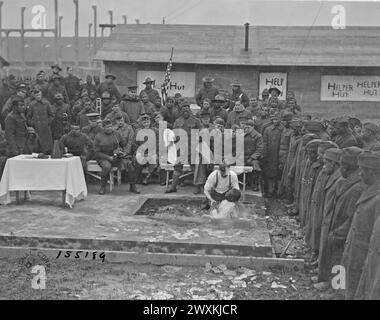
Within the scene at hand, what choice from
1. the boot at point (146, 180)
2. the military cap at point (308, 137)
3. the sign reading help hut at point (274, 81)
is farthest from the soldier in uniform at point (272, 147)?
the sign reading help hut at point (274, 81)

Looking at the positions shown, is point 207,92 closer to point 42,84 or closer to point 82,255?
point 42,84

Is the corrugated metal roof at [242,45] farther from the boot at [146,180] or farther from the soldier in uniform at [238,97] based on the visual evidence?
the boot at [146,180]

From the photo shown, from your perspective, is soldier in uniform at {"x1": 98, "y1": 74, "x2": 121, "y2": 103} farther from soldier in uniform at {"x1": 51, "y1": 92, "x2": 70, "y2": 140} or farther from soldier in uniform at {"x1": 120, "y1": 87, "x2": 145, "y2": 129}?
soldier in uniform at {"x1": 51, "y1": 92, "x2": 70, "y2": 140}

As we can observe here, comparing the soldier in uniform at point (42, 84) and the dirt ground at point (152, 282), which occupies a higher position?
the soldier in uniform at point (42, 84)

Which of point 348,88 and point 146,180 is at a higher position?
point 348,88

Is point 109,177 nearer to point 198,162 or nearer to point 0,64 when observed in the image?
point 198,162

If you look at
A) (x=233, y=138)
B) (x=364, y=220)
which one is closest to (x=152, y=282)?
(x=364, y=220)

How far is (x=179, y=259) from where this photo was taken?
807 cm

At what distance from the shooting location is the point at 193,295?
693 cm

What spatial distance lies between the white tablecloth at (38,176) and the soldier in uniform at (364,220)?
20.6 ft

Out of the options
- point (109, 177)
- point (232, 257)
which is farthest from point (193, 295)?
point (109, 177)

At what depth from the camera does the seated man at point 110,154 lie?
1239cm

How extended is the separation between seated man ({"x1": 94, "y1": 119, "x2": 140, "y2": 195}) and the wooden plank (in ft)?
13.7

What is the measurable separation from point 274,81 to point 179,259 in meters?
12.8
